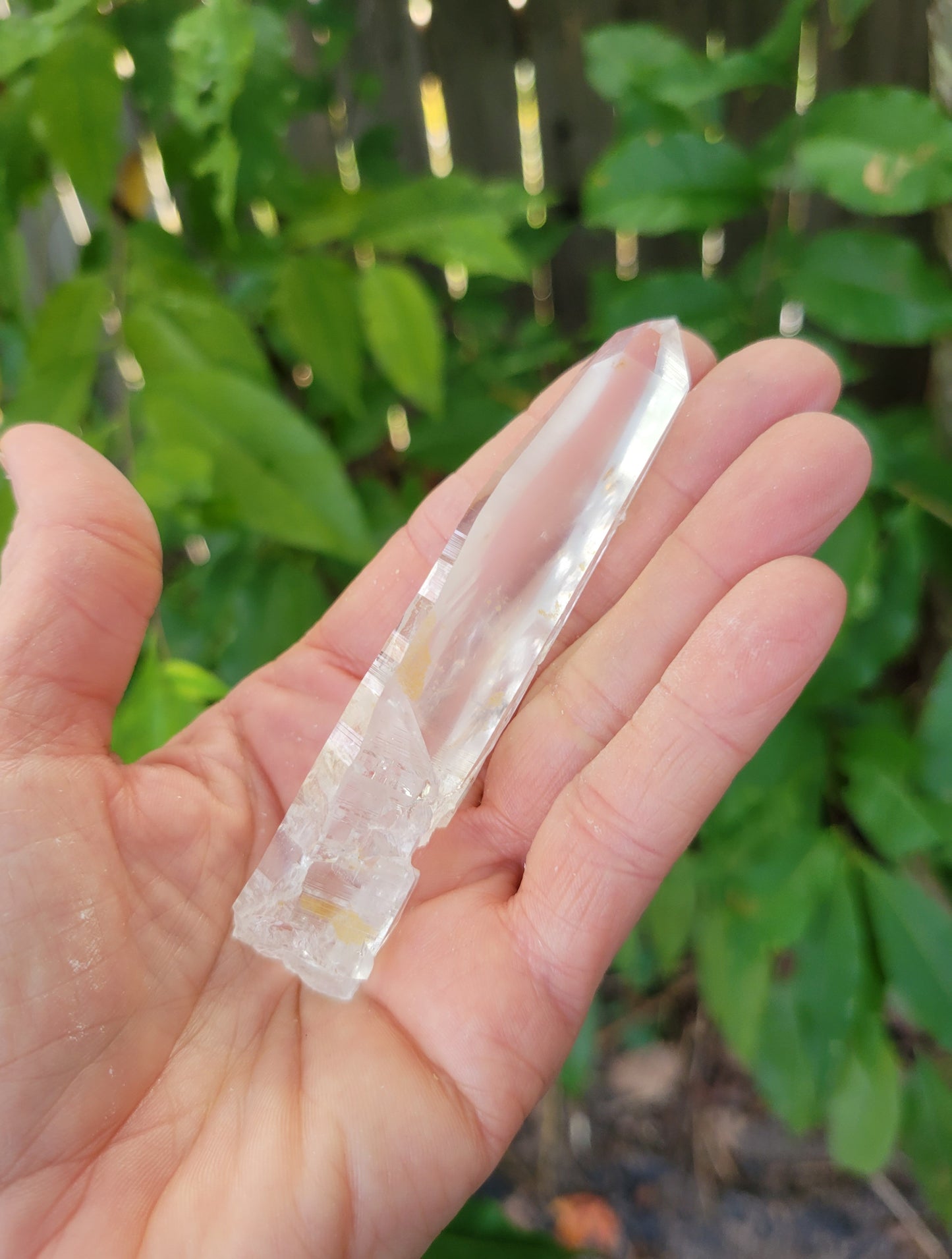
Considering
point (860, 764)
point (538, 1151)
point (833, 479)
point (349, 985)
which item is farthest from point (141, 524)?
point (538, 1151)

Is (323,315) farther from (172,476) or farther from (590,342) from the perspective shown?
(590,342)

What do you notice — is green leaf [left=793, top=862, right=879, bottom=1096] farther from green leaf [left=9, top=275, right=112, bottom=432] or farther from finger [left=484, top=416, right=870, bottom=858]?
green leaf [left=9, top=275, right=112, bottom=432]

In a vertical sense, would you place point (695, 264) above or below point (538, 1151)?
above

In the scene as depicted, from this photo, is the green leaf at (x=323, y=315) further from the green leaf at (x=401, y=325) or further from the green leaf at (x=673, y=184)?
the green leaf at (x=673, y=184)

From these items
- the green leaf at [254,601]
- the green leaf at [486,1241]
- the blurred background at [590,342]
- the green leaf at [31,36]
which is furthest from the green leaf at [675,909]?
the green leaf at [31,36]

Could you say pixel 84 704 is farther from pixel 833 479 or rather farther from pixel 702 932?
pixel 702 932

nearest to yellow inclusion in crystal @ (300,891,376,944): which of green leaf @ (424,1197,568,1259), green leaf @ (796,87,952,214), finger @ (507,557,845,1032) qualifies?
finger @ (507,557,845,1032)
